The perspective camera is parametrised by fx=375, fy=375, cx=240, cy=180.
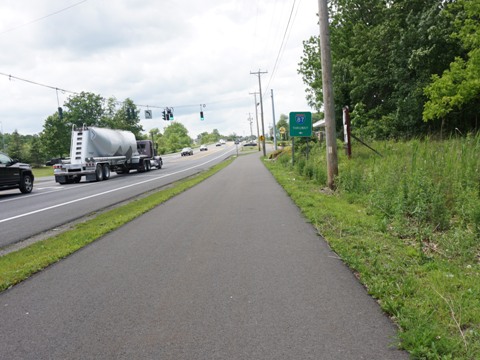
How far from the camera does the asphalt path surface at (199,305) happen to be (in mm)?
3109

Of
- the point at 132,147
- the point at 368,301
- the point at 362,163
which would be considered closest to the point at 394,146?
the point at 362,163

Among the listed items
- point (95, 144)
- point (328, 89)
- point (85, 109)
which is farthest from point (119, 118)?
point (328, 89)

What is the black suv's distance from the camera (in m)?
17.4

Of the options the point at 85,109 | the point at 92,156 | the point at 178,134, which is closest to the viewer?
the point at 92,156

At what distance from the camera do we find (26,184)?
19.0 m

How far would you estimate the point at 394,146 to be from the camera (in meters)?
13.8

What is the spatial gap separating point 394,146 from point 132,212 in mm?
9527

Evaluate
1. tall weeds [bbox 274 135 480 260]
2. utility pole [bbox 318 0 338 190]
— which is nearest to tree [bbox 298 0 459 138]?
utility pole [bbox 318 0 338 190]

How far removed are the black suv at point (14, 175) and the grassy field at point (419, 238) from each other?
1395cm

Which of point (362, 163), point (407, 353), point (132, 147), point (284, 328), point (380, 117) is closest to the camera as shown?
point (407, 353)

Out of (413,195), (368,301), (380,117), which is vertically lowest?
(368,301)

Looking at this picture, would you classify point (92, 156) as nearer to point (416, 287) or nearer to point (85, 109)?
point (416, 287)

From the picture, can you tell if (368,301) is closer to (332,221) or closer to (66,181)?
(332,221)

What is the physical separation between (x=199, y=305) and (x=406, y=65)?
29007 millimetres
